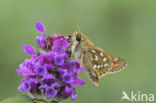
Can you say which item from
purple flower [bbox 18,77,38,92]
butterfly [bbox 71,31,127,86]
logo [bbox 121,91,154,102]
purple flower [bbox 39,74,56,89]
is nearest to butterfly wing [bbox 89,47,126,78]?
butterfly [bbox 71,31,127,86]

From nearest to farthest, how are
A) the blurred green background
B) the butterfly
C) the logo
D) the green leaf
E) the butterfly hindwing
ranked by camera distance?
the green leaf → the butterfly → the butterfly hindwing → the logo → the blurred green background

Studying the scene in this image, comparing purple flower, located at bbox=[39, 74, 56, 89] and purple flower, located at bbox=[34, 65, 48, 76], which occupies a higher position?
purple flower, located at bbox=[34, 65, 48, 76]

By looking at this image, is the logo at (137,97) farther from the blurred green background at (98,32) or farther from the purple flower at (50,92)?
the purple flower at (50,92)

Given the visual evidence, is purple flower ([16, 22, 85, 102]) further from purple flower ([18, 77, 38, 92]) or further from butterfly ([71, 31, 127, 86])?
butterfly ([71, 31, 127, 86])

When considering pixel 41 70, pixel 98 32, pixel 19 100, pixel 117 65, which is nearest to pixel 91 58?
pixel 117 65

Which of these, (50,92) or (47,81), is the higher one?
(47,81)

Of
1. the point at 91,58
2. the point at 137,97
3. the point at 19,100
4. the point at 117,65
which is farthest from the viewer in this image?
the point at 137,97

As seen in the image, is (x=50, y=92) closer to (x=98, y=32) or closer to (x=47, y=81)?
(x=47, y=81)
